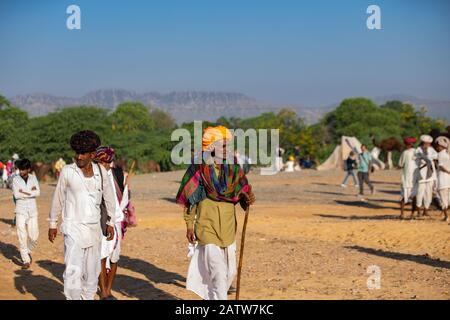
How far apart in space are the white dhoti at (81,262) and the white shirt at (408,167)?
12019 millimetres

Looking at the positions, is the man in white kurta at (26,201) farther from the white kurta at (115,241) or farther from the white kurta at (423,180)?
the white kurta at (423,180)

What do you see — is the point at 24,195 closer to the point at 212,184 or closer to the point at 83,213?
the point at 83,213

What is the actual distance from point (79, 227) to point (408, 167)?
40.7 feet

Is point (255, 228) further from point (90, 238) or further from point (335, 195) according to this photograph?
point (335, 195)

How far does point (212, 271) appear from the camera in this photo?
26.8ft

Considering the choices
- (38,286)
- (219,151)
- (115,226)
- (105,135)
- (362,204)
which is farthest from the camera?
(105,135)

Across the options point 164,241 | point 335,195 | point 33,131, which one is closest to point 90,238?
point 164,241

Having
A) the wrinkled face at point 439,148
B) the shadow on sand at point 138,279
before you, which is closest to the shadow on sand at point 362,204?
the wrinkled face at point 439,148

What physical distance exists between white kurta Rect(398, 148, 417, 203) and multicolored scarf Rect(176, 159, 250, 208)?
11.1 metres

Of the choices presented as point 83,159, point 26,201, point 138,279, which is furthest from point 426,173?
point 83,159

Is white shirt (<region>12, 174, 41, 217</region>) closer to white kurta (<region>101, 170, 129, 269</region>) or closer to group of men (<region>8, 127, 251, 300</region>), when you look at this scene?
white kurta (<region>101, 170, 129, 269</region>)

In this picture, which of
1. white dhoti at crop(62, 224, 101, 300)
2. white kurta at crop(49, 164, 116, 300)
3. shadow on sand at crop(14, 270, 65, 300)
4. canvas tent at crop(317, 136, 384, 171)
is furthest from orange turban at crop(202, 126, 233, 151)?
canvas tent at crop(317, 136, 384, 171)

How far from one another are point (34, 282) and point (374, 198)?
57.8ft

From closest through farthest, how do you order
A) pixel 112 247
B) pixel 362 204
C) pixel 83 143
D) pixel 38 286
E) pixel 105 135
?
pixel 83 143 < pixel 112 247 < pixel 38 286 < pixel 362 204 < pixel 105 135
